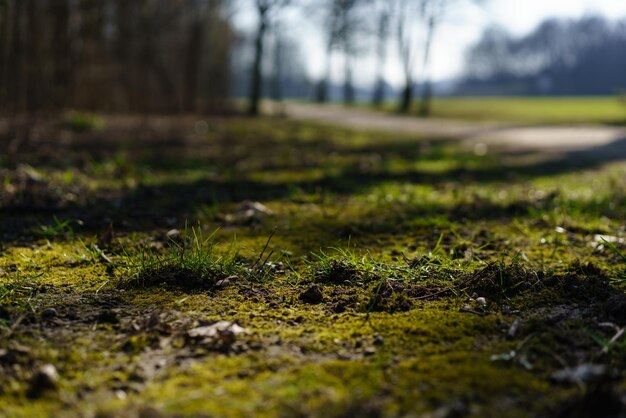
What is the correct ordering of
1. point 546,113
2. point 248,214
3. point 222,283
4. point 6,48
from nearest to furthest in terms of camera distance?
point 222,283
point 248,214
point 6,48
point 546,113

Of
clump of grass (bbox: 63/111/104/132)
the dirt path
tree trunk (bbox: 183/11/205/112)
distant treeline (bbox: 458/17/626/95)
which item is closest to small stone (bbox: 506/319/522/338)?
the dirt path

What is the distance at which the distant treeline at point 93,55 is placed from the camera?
31.0 feet

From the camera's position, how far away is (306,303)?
2.43 meters

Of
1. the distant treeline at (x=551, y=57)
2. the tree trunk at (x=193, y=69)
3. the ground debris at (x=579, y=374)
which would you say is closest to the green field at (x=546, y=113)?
the tree trunk at (x=193, y=69)

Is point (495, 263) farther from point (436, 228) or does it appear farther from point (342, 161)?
point (342, 161)

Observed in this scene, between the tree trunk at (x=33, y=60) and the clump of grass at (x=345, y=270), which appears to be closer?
the clump of grass at (x=345, y=270)

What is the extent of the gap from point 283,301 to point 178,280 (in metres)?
0.52

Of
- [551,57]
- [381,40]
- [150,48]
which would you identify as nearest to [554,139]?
[150,48]

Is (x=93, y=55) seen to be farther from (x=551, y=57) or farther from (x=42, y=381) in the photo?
(x=551, y=57)

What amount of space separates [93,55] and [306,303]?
1238 centimetres

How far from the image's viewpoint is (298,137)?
12656 mm

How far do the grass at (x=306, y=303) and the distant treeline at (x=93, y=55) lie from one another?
546 cm

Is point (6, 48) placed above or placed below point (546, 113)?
above

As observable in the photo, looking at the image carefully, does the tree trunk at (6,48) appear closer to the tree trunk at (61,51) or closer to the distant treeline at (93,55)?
the distant treeline at (93,55)
